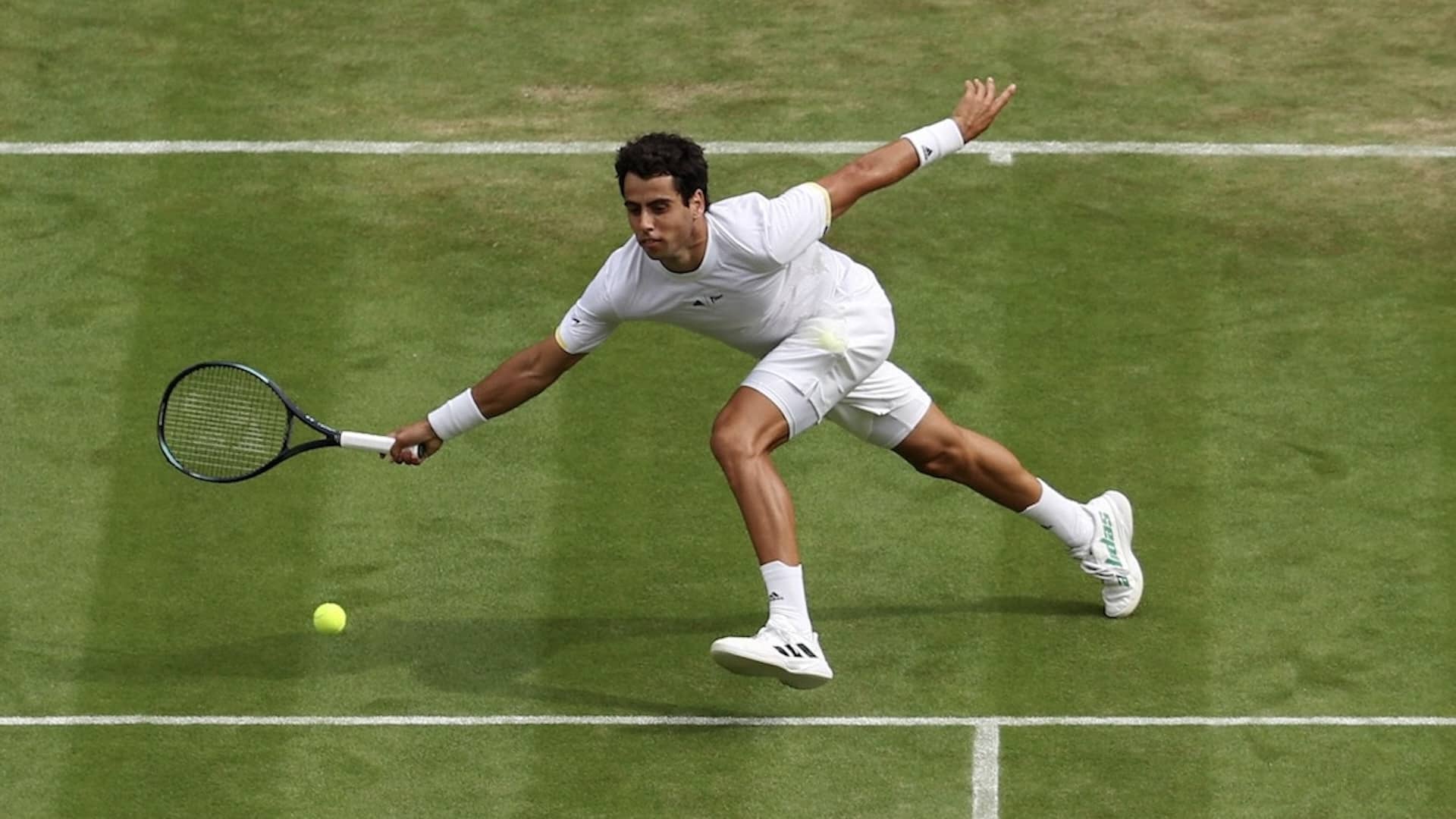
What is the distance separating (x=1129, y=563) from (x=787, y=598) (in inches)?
68.4

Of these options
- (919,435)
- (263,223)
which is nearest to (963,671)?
(919,435)

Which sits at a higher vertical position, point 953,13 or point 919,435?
point 953,13

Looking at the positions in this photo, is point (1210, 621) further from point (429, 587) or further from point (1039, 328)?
point (429, 587)

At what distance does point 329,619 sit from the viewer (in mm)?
11273

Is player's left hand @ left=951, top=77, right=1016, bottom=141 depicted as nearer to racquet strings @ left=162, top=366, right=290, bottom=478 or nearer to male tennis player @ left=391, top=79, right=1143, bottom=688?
male tennis player @ left=391, top=79, right=1143, bottom=688

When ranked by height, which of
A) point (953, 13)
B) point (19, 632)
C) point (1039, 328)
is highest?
point (953, 13)

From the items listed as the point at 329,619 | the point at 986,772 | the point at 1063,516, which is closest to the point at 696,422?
the point at 1063,516

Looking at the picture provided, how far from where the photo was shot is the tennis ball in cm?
1127

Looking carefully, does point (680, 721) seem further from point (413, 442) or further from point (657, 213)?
point (657, 213)

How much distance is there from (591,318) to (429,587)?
1.68m

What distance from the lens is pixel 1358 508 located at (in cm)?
1193

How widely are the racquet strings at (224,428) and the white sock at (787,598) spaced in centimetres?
218

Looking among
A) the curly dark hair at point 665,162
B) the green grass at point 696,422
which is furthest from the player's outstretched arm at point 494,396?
the green grass at point 696,422

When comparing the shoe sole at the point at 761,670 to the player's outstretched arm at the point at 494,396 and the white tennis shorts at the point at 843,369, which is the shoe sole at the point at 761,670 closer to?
the white tennis shorts at the point at 843,369
